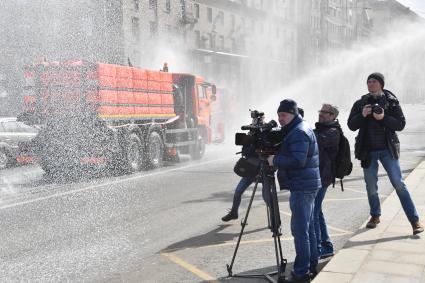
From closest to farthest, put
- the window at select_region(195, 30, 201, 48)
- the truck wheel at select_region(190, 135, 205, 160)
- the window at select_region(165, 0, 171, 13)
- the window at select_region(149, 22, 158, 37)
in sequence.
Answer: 1. the truck wheel at select_region(190, 135, 205, 160)
2. the window at select_region(149, 22, 158, 37)
3. the window at select_region(165, 0, 171, 13)
4. the window at select_region(195, 30, 201, 48)

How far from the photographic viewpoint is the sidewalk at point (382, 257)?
4.57 metres

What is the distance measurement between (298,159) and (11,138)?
41.6 ft

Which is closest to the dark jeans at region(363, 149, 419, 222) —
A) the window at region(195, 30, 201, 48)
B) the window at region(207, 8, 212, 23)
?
the window at region(195, 30, 201, 48)

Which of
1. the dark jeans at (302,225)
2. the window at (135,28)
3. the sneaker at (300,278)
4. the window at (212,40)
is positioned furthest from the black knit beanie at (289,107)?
the window at (212,40)

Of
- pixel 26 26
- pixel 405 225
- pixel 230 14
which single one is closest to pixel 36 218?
pixel 405 225

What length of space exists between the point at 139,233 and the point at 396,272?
11.5 feet

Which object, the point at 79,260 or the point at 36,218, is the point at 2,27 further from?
the point at 79,260

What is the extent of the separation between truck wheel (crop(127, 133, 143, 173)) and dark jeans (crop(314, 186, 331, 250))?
8578 millimetres

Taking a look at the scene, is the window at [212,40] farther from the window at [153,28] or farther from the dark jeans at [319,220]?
the dark jeans at [319,220]

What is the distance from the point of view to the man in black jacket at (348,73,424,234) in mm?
5996

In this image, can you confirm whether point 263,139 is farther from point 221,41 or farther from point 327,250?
point 221,41

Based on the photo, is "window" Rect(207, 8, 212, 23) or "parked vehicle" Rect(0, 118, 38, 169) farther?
"window" Rect(207, 8, 212, 23)

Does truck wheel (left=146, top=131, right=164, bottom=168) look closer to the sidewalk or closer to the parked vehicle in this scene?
the parked vehicle

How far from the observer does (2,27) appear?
3531 cm
